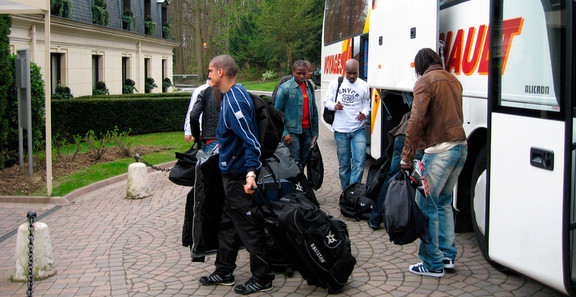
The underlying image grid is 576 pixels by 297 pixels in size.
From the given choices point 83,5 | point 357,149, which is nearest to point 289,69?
point 83,5

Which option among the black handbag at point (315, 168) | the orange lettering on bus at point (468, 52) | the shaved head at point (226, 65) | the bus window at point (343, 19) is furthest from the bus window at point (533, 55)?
→ the bus window at point (343, 19)

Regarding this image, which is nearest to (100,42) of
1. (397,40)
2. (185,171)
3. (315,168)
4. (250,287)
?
(315,168)

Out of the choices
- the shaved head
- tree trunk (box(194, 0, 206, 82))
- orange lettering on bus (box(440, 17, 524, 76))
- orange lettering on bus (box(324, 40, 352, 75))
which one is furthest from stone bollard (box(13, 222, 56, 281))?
tree trunk (box(194, 0, 206, 82))

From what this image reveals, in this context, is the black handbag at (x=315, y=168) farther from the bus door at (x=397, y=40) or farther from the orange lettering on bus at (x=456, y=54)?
the orange lettering on bus at (x=456, y=54)

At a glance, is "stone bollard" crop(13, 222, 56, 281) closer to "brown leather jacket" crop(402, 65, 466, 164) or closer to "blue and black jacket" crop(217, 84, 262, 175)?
"blue and black jacket" crop(217, 84, 262, 175)

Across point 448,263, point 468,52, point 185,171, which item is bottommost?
point 448,263

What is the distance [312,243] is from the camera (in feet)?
16.3

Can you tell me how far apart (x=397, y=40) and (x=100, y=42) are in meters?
20.7

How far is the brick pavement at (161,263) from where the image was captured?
17.4 ft

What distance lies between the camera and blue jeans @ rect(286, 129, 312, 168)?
26.9 feet

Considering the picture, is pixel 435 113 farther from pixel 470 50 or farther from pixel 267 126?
pixel 267 126

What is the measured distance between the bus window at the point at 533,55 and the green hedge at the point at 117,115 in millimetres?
13451

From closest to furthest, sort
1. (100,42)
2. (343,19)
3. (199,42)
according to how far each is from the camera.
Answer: (343,19), (100,42), (199,42)

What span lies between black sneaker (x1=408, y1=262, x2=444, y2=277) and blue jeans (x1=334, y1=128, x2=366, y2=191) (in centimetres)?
268
